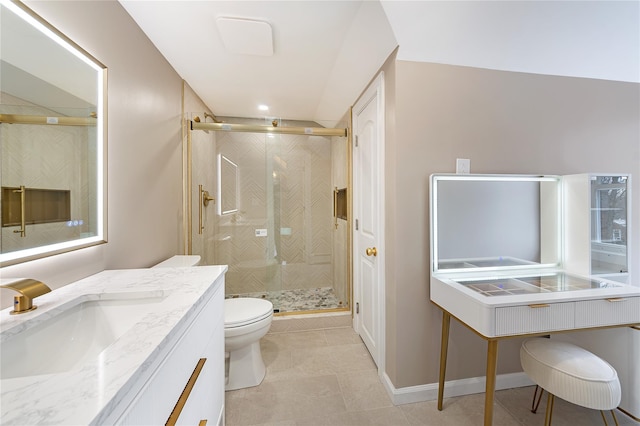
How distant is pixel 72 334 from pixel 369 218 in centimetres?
180

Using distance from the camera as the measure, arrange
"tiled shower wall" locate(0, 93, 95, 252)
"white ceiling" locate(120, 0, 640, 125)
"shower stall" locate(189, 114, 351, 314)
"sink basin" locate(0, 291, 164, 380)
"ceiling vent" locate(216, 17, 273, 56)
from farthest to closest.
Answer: "shower stall" locate(189, 114, 351, 314)
"ceiling vent" locate(216, 17, 273, 56)
"white ceiling" locate(120, 0, 640, 125)
"tiled shower wall" locate(0, 93, 95, 252)
"sink basin" locate(0, 291, 164, 380)

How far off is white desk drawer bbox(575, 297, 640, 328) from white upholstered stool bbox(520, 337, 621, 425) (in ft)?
0.57

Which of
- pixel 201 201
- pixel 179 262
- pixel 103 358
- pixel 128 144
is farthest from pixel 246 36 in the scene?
pixel 103 358

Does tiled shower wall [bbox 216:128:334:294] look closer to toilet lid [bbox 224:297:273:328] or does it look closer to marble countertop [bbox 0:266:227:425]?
toilet lid [bbox 224:297:273:328]

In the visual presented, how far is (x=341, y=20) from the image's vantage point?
5.07 ft

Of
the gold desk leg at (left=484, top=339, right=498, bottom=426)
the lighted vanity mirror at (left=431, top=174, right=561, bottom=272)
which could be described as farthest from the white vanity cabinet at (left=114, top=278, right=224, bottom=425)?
the lighted vanity mirror at (left=431, top=174, right=561, bottom=272)

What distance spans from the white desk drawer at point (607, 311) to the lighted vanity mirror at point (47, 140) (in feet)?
7.67

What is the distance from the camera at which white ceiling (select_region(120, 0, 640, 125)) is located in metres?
1.42

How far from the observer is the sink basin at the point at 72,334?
666mm

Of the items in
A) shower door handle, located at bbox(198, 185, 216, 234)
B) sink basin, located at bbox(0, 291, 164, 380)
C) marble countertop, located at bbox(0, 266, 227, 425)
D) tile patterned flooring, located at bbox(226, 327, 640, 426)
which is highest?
shower door handle, located at bbox(198, 185, 216, 234)

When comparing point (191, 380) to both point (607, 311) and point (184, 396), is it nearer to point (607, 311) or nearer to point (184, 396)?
→ point (184, 396)

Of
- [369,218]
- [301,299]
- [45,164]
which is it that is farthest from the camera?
[301,299]

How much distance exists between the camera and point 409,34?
1.44 meters

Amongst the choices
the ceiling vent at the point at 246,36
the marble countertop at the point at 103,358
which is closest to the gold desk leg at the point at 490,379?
the marble countertop at the point at 103,358
